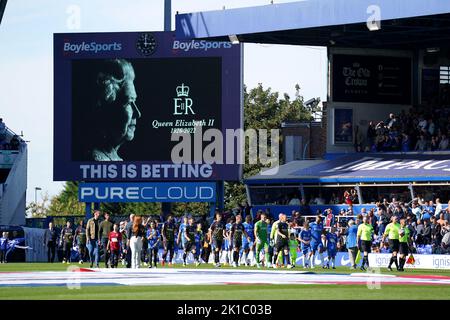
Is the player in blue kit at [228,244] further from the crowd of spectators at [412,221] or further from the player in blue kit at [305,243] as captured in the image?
the player in blue kit at [305,243]

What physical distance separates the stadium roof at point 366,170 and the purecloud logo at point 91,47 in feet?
24.7

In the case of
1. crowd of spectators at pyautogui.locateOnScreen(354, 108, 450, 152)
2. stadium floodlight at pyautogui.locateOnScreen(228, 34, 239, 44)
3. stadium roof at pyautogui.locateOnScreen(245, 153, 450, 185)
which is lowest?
stadium roof at pyautogui.locateOnScreen(245, 153, 450, 185)

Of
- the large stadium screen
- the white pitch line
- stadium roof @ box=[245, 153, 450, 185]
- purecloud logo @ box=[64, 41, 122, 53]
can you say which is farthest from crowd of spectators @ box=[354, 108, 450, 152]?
the white pitch line

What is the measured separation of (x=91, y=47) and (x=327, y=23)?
31.5ft

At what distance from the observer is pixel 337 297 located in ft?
71.7

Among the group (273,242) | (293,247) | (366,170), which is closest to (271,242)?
(273,242)

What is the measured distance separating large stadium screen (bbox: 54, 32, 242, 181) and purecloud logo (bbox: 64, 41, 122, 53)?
0.13 ft

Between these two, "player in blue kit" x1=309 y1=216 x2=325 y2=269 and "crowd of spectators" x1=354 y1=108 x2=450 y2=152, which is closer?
"player in blue kit" x1=309 y1=216 x2=325 y2=269

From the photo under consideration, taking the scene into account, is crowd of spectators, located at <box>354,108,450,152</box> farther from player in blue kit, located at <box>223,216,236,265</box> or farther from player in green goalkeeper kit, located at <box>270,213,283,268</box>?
player in green goalkeeper kit, located at <box>270,213,283,268</box>

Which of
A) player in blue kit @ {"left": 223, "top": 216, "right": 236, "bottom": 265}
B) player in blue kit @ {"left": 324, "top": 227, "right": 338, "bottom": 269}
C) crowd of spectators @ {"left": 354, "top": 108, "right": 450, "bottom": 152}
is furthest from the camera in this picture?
crowd of spectators @ {"left": 354, "top": 108, "right": 450, "bottom": 152}

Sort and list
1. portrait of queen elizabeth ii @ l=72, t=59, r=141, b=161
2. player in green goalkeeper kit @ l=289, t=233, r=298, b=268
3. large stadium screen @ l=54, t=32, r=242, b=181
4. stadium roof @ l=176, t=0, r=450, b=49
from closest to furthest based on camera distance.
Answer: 1. player in green goalkeeper kit @ l=289, t=233, r=298, b=268
2. stadium roof @ l=176, t=0, r=450, b=49
3. large stadium screen @ l=54, t=32, r=242, b=181
4. portrait of queen elizabeth ii @ l=72, t=59, r=141, b=161

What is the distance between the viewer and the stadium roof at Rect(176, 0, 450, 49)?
47.0 meters

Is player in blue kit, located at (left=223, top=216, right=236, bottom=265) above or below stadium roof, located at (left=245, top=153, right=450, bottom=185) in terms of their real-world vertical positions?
below

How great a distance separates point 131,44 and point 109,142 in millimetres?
3935
